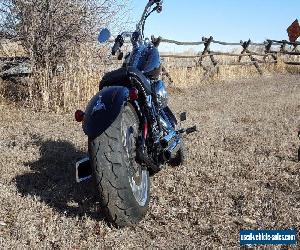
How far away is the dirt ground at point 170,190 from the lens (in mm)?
3273

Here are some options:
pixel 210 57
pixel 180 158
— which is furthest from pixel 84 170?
pixel 210 57

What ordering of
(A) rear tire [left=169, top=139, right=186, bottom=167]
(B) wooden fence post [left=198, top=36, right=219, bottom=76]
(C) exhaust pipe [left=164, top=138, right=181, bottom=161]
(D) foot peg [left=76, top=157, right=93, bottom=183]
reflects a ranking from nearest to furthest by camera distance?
1. (D) foot peg [left=76, top=157, right=93, bottom=183]
2. (C) exhaust pipe [left=164, top=138, right=181, bottom=161]
3. (A) rear tire [left=169, top=139, right=186, bottom=167]
4. (B) wooden fence post [left=198, top=36, right=219, bottom=76]

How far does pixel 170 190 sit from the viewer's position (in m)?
4.25

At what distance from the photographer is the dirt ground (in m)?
3.27

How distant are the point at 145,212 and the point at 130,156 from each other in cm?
44

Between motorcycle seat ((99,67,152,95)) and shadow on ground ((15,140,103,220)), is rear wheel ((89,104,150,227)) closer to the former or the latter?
shadow on ground ((15,140,103,220))

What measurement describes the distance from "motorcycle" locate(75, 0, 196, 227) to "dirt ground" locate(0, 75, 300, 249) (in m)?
0.27

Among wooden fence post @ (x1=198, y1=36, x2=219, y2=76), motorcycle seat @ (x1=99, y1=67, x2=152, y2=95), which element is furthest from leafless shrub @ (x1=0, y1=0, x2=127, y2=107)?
wooden fence post @ (x1=198, y1=36, x2=219, y2=76)

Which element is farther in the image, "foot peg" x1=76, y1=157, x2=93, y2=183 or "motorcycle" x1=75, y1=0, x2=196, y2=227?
"foot peg" x1=76, y1=157, x2=93, y2=183

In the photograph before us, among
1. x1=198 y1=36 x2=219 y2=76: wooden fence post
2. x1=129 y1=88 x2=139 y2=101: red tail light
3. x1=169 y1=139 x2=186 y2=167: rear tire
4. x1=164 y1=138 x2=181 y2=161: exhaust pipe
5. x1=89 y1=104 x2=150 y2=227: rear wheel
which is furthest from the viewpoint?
x1=198 y1=36 x2=219 y2=76: wooden fence post

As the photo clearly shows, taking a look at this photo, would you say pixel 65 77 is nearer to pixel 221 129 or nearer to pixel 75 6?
pixel 75 6

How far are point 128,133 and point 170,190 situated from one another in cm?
95

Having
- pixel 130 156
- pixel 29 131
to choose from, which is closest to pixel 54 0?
pixel 29 131

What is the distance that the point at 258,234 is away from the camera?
3.30 metres
